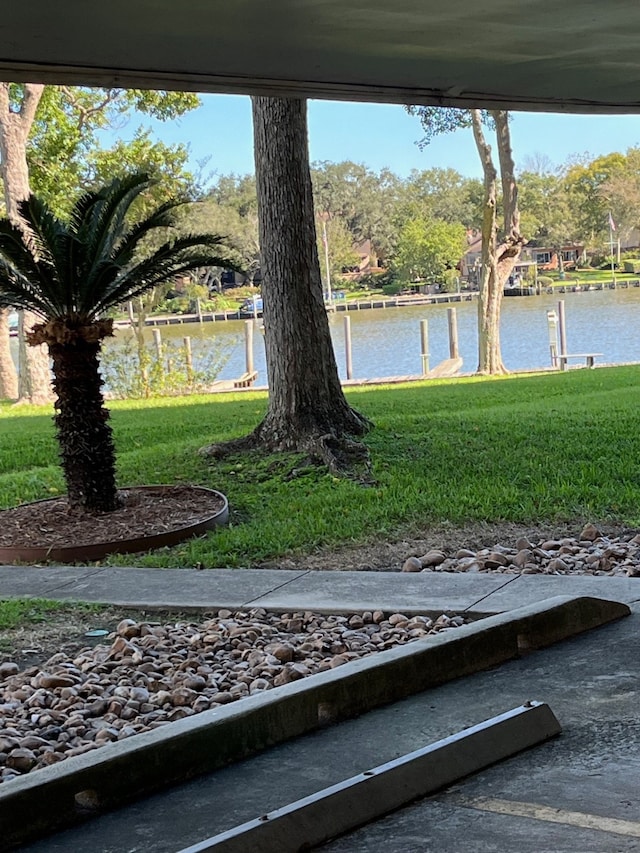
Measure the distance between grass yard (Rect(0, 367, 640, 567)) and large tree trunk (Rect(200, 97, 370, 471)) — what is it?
1.83 feet

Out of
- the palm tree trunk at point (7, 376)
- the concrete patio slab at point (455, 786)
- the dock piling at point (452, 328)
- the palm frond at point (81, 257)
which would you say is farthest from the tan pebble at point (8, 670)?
the dock piling at point (452, 328)

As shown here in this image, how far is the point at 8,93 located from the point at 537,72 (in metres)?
17.5

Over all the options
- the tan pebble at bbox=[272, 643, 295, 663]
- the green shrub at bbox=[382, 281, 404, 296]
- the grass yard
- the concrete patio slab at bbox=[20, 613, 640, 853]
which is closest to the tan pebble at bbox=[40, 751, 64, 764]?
the concrete patio slab at bbox=[20, 613, 640, 853]

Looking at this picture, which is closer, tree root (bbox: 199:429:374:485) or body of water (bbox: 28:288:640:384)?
tree root (bbox: 199:429:374:485)

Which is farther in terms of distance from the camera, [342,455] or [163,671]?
[342,455]

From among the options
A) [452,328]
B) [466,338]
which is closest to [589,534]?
[452,328]

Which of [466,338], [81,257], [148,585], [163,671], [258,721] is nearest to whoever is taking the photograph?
[258,721]

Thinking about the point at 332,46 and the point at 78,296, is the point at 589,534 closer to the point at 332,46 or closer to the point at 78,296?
the point at 332,46

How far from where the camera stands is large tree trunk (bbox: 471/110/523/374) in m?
24.8

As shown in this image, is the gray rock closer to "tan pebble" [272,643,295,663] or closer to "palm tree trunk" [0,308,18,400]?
"tan pebble" [272,643,295,663]

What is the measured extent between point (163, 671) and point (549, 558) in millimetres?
2929

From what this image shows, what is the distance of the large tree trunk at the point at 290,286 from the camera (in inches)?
411

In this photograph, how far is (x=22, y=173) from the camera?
19859mm

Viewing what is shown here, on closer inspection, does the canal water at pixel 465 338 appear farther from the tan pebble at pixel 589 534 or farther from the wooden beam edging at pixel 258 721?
the wooden beam edging at pixel 258 721
